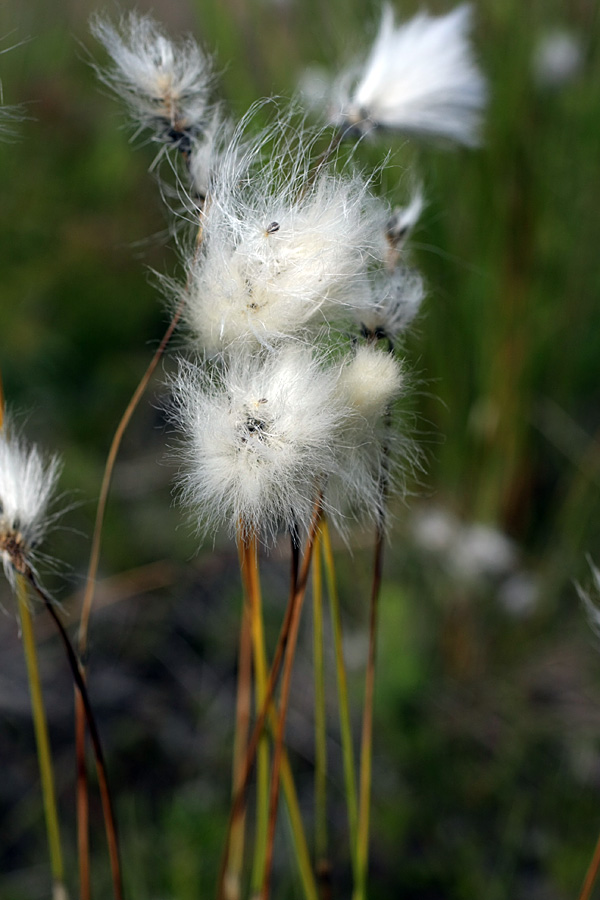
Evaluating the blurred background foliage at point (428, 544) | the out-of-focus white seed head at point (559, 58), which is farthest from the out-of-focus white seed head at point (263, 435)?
the out-of-focus white seed head at point (559, 58)

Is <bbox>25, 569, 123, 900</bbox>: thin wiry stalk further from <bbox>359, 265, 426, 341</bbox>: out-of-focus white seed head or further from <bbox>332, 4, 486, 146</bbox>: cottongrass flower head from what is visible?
<bbox>332, 4, 486, 146</bbox>: cottongrass flower head

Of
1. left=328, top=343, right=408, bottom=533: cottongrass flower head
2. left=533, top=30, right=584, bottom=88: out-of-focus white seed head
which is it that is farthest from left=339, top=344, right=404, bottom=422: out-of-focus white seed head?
left=533, top=30, right=584, bottom=88: out-of-focus white seed head

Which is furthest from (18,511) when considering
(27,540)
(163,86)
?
(163,86)

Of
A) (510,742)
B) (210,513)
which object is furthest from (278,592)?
(210,513)

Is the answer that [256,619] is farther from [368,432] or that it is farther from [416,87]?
[416,87]

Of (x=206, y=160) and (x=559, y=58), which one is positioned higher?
(x=559, y=58)

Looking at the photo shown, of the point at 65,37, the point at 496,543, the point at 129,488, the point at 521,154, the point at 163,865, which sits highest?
the point at 65,37

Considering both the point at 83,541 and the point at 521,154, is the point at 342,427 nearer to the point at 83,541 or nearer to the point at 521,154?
→ the point at 521,154
